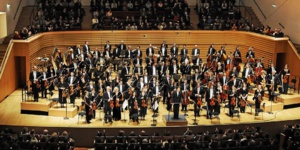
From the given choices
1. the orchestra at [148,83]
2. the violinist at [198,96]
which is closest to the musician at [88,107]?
the orchestra at [148,83]

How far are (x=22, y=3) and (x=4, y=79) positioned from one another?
8.01 metres

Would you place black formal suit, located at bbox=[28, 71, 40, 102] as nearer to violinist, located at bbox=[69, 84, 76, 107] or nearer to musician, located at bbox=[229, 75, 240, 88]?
violinist, located at bbox=[69, 84, 76, 107]

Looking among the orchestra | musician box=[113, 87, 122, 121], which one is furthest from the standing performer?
musician box=[113, 87, 122, 121]

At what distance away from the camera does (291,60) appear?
21828 millimetres

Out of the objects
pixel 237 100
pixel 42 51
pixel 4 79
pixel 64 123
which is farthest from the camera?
pixel 42 51

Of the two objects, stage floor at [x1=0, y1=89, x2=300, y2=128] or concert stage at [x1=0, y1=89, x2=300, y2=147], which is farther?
stage floor at [x1=0, y1=89, x2=300, y2=128]

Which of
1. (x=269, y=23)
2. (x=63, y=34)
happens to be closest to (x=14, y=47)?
(x=63, y=34)

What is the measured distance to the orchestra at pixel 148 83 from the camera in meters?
15.9

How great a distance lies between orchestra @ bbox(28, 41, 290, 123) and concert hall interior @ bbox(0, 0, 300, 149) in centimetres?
3

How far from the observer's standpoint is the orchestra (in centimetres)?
1588

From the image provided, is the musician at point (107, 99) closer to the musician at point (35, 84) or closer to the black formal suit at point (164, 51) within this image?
the musician at point (35, 84)

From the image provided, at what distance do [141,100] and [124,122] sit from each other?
101 centimetres

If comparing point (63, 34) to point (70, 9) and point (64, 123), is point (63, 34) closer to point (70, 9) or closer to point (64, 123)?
point (70, 9)

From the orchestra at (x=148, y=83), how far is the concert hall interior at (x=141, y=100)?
0.03 meters
